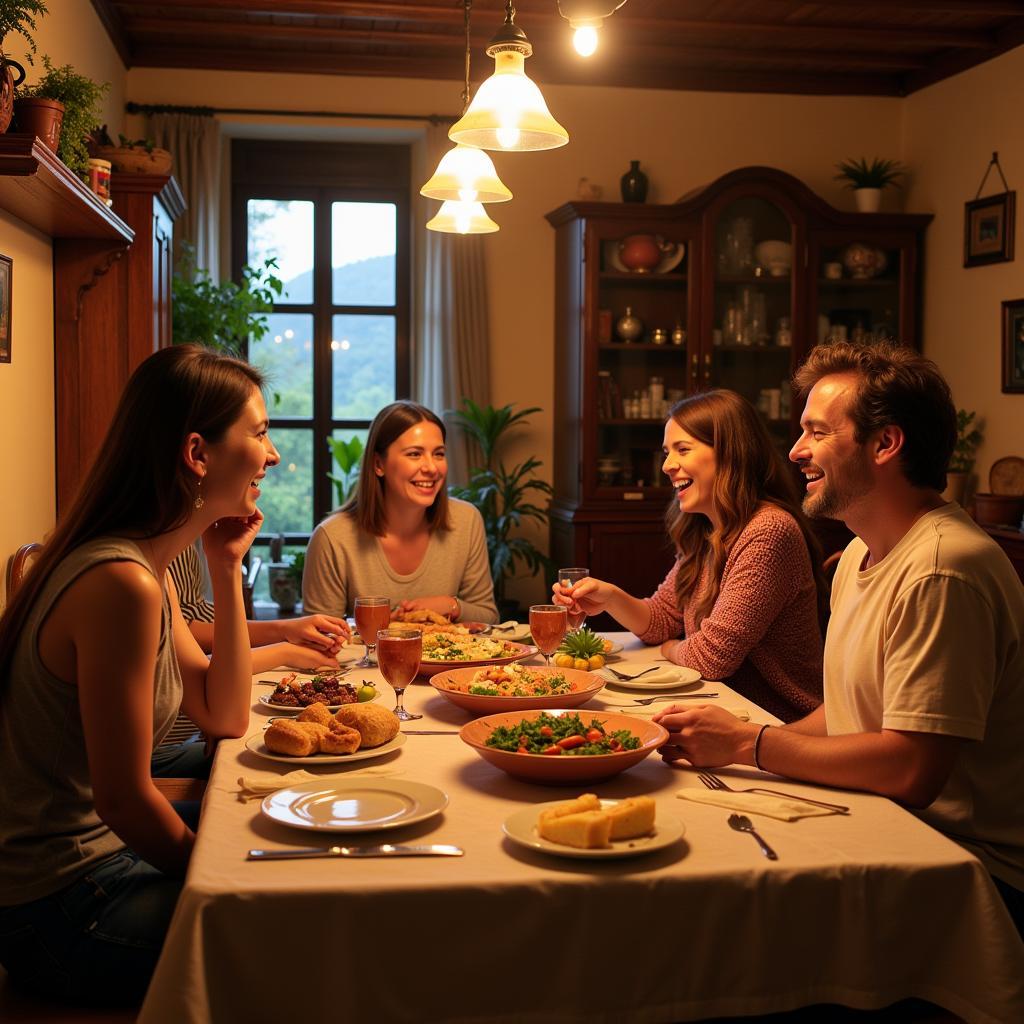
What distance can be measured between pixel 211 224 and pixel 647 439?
2328mm

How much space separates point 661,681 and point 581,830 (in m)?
0.98

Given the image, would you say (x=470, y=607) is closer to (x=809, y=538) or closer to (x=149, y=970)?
(x=809, y=538)

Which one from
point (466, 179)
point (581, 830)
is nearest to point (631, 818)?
point (581, 830)

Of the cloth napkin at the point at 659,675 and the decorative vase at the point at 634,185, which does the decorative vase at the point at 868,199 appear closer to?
the decorative vase at the point at 634,185

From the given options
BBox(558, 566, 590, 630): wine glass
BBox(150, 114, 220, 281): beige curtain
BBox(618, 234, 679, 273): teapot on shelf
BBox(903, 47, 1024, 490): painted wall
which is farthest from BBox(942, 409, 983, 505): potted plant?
BBox(150, 114, 220, 281): beige curtain

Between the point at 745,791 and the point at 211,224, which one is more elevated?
the point at 211,224

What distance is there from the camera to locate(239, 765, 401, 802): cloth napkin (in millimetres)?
1539

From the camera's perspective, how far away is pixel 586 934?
1223 millimetres

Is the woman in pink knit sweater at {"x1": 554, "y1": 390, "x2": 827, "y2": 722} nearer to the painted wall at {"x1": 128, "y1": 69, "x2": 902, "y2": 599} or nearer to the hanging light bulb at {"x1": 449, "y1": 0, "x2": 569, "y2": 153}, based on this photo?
the hanging light bulb at {"x1": 449, "y1": 0, "x2": 569, "y2": 153}

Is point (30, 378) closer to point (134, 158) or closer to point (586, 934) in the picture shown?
point (134, 158)

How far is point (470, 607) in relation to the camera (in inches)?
127

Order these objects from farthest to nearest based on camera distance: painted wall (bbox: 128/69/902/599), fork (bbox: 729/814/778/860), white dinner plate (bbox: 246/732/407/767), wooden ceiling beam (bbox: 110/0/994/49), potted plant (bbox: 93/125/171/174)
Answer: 1. painted wall (bbox: 128/69/902/599)
2. wooden ceiling beam (bbox: 110/0/994/49)
3. potted plant (bbox: 93/125/171/174)
4. white dinner plate (bbox: 246/732/407/767)
5. fork (bbox: 729/814/778/860)

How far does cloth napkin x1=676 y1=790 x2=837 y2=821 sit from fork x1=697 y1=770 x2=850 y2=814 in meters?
0.01

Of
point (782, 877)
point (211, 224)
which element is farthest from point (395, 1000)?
point (211, 224)
